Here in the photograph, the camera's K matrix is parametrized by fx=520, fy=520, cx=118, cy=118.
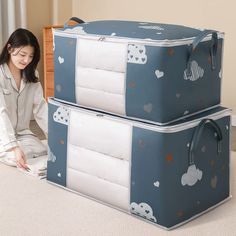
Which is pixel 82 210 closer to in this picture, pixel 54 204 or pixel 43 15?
pixel 54 204

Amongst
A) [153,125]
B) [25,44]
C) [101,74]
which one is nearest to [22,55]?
[25,44]

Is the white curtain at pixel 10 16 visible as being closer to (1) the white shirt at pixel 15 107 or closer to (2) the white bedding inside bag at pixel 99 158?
(1) the white shirt at pixel 15 107

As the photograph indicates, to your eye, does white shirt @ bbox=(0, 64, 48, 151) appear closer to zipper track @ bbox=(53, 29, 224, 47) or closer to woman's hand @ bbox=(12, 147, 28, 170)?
woman's hand @ bbox=(12, 147, 28, 170)

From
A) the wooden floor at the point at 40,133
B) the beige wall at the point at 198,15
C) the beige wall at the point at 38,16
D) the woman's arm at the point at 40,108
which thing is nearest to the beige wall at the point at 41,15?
the beige wall at the point at 38,16

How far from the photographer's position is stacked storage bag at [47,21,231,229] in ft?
5.39

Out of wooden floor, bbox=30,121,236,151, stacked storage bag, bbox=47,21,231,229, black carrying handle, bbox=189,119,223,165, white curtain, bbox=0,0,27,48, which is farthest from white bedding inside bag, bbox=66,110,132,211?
white curtain, bbox=0,0,27,48

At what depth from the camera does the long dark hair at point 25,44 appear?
88.8 inches

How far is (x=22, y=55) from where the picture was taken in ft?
7.43

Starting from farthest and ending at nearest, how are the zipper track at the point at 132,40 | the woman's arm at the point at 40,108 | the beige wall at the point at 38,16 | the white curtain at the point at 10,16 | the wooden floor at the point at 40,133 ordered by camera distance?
1. the beige wall at the point at 38,16
2. the white curtain at the point at 10,16
3. the wooden floor at the point at 40,133
4. the woman's arm at the point at 40,108
5. the zipper track at the point at 132,40

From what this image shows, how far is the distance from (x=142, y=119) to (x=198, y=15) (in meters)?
1.98

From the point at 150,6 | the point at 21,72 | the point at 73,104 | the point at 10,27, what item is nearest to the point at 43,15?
the point at 10,27

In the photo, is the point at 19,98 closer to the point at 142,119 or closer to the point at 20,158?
the point at 20,158

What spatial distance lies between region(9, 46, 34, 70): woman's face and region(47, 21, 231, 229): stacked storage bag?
38 centimetres

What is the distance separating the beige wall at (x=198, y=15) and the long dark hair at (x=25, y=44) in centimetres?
153
